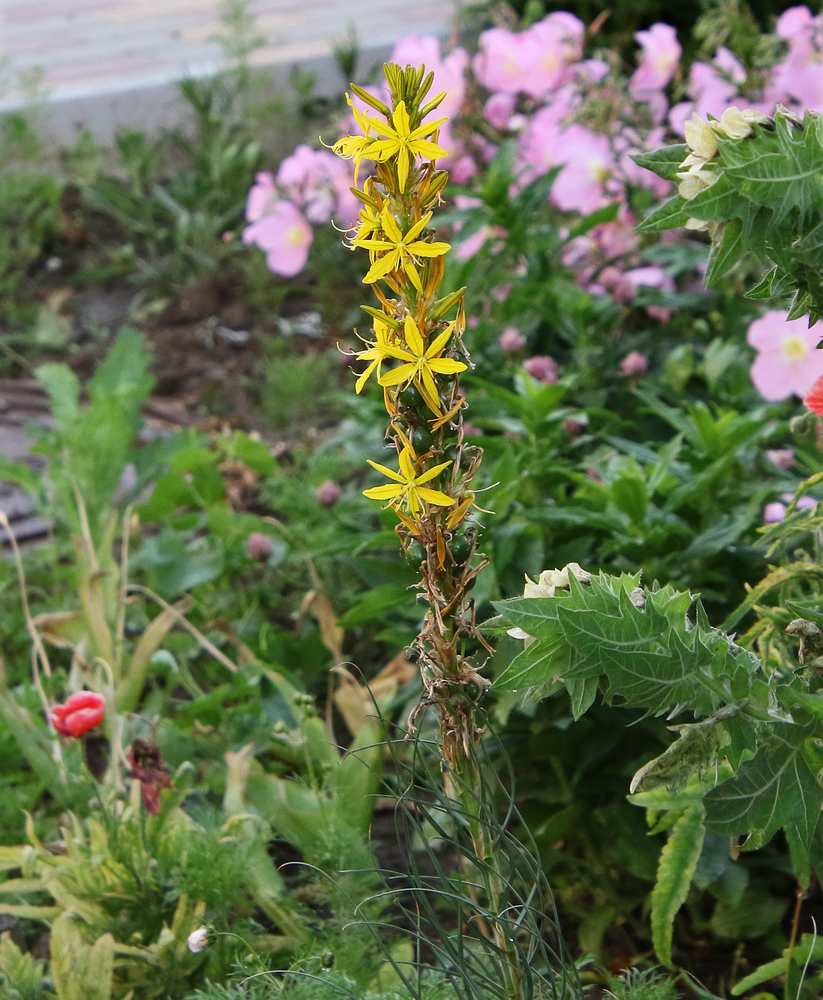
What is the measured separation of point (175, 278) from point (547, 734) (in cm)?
258

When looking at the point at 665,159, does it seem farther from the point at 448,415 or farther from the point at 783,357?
the point at 783,357

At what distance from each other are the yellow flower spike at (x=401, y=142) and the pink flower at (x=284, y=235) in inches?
75.8

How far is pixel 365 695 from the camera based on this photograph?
5.93ft

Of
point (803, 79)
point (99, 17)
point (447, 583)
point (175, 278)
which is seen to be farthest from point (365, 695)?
point (99, 17)

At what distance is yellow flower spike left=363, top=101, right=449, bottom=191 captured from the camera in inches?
31.5

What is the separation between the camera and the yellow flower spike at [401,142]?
0.80m

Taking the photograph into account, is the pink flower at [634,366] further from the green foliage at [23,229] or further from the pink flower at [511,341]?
the green foliage at [23,229]

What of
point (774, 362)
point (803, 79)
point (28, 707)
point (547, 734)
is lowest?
point (28, 707)

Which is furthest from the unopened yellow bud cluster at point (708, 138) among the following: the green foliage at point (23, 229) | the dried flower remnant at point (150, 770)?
the green foliage at point (23, 229)

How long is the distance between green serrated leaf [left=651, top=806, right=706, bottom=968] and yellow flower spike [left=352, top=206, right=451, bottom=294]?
689 millimetres

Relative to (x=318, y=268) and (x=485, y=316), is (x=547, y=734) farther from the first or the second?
(x=318, y=268)

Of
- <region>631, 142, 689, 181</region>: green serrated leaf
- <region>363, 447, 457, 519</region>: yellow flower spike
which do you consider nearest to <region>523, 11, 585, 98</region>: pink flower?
<region>631, 142, 689, 181</region>: green serrated leaf

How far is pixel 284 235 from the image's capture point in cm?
273

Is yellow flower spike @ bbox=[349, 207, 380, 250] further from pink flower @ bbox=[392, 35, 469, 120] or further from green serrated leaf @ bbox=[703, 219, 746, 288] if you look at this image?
pink flower @ bbox=[392, 35, 469, 120]
